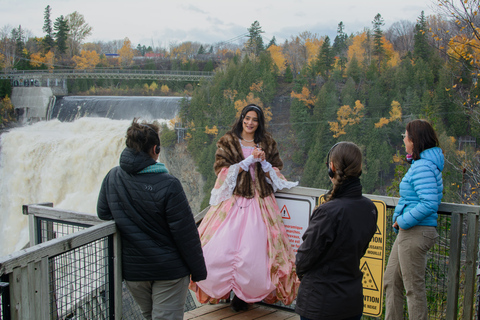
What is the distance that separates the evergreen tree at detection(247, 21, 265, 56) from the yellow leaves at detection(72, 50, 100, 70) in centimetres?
1871

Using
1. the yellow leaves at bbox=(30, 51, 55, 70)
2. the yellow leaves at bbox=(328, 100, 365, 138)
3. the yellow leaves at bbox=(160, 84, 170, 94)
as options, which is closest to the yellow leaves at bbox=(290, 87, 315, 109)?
the yellow leaves at bbox=(328, 100, 365, 138)

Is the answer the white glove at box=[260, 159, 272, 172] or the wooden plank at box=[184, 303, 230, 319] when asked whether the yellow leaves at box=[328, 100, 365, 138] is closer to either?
the white glove at box=[260, 159, 272, 172]

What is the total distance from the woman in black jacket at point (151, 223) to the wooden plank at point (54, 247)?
0.11m

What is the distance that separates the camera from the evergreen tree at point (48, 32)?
50938 millimetres

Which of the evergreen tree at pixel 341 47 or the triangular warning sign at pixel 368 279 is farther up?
the evergreen tree at pixel 341 47

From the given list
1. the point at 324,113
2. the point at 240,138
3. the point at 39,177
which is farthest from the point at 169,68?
the point at 240,138

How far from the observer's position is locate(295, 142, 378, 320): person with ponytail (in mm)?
1847

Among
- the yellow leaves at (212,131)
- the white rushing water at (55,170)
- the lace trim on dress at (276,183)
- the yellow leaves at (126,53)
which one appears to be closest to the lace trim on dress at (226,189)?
the lace trim on dress at (276,183)

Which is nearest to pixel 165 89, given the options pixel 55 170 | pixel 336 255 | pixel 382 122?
pixel 55 170

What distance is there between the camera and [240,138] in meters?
3.48

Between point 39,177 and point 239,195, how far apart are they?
30336 mm

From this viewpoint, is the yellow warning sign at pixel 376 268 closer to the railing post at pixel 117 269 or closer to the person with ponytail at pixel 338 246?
the person with ponytail at pixel 338 246

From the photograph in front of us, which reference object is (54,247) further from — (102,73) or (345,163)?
(102,73)

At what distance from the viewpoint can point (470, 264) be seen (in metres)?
2.63
